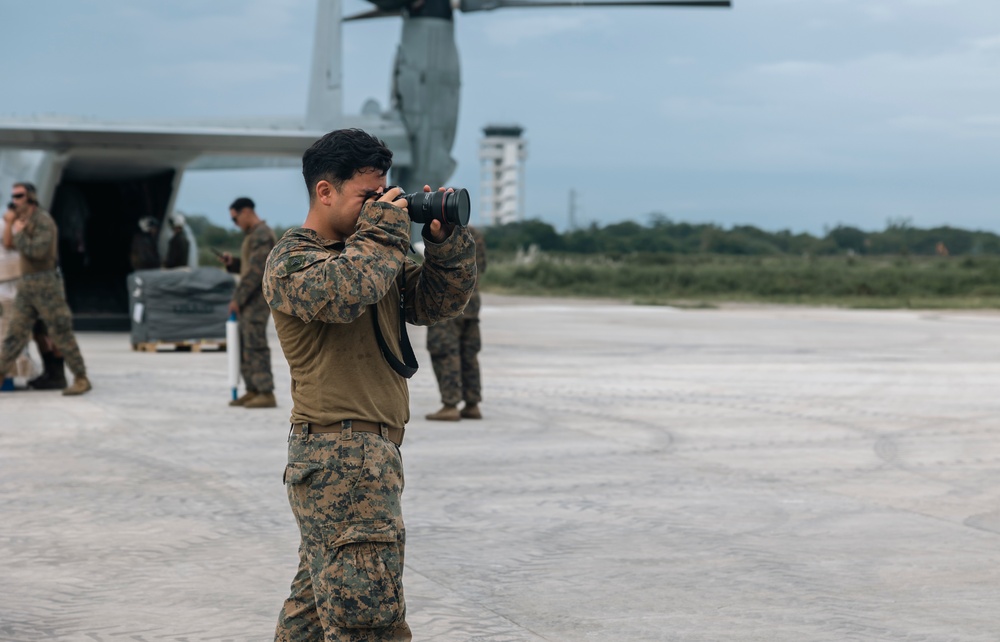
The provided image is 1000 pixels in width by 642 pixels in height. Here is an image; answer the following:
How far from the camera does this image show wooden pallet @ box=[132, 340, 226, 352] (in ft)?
58.5

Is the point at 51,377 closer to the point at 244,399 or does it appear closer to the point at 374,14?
the point at 244,399

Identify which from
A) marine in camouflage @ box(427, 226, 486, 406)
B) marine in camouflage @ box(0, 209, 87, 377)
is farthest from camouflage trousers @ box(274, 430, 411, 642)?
marine in camouflage @ box(0, 209, 87, 377)

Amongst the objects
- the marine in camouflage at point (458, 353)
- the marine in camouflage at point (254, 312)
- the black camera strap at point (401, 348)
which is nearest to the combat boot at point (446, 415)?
the marine in camouflage at point (458, 353)

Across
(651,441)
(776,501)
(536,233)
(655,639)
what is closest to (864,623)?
(655,639)

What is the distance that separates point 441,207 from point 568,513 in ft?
12.4

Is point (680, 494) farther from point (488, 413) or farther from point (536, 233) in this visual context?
point (536, 233)

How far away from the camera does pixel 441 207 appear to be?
3197 millimetres

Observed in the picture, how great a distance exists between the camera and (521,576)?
17.5ft

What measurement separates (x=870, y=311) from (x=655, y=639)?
29463 millimetres

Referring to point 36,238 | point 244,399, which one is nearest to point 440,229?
point 244,399

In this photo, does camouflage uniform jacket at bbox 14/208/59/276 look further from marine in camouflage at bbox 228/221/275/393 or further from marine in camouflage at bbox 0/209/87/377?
marine in camouflage at bbox 228/221/275/393

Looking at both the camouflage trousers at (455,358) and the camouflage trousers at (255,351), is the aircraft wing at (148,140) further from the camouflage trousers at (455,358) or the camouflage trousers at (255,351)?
the camouflage trousers at (455,358)

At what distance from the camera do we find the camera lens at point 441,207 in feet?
10.5

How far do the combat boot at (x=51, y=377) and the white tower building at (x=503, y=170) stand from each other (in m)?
128
